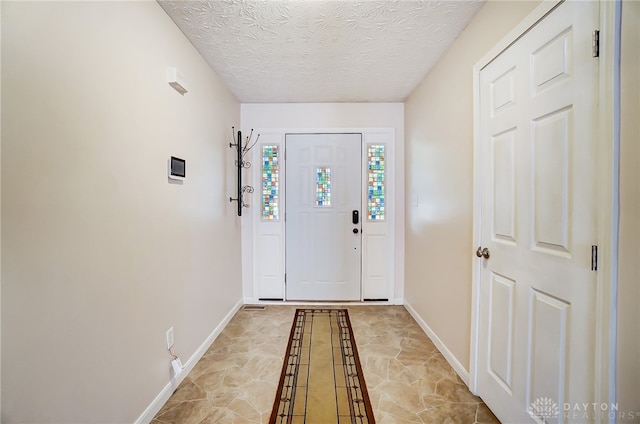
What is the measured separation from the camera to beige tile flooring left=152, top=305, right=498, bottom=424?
4.85 feet

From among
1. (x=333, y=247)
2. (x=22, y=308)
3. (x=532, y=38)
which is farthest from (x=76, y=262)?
(x=333, y=247)

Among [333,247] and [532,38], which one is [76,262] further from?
[333,247]

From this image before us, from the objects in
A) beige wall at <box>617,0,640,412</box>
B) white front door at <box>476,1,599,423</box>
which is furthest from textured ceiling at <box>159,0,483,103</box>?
beige wall at <box>617,0,640,412</box>

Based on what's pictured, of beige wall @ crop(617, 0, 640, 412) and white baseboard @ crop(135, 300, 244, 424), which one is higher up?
beige wall @ crop(617, 0, 640, 412)

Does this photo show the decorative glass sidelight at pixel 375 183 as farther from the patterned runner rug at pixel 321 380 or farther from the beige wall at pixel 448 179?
the patterned runner rug at pixel 321 380

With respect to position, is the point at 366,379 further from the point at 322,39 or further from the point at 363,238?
the point at 322,39

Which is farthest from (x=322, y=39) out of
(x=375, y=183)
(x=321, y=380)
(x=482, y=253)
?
(x=321, y=380)

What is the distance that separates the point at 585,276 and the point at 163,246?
2.04 m

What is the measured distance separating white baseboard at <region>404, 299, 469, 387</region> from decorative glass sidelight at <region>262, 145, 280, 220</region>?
6.22ft

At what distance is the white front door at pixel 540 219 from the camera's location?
958 millimetres

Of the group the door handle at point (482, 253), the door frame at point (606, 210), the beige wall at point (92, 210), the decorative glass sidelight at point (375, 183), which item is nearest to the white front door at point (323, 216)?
the decorative glass sidelight at point (375, 183)

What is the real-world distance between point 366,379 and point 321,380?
0.31 metres

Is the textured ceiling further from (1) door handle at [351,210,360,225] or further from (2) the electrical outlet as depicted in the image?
(2) the electrical outlet

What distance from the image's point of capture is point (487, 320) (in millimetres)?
1521
